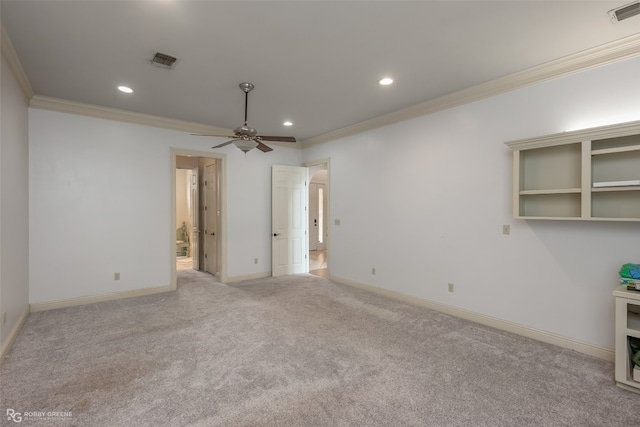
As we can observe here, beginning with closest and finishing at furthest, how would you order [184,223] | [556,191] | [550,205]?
[556,191] < [550,205] < [184,223]

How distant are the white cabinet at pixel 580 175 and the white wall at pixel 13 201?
482 centimetres

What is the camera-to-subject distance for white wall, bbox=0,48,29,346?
2769mm

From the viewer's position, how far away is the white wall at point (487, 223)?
9.18 feet

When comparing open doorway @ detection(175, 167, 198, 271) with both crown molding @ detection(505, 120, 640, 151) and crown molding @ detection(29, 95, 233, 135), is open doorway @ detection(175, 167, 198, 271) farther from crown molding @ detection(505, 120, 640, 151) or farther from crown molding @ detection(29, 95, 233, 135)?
crown molding @ detection(505, 120, 640, 151)


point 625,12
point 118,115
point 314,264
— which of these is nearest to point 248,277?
point 314,264

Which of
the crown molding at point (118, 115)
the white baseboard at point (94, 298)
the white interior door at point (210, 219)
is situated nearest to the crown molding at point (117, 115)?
the crown molding at point (118, 115)

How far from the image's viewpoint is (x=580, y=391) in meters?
2.29

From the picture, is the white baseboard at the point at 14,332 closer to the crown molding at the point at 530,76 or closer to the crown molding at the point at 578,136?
the crown molding at the point at 530,76

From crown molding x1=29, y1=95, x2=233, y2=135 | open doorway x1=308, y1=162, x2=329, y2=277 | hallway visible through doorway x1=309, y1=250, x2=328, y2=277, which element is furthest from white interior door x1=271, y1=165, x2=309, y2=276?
open doorway x1=308, y1=162, x2=329, y2=277

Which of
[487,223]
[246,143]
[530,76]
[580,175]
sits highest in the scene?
[530,76]

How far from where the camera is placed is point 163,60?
293 cm

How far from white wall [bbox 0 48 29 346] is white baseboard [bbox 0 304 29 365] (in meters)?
0.05

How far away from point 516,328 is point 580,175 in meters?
1.68

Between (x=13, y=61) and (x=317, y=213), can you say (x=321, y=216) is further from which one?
(x=13, y=61)
